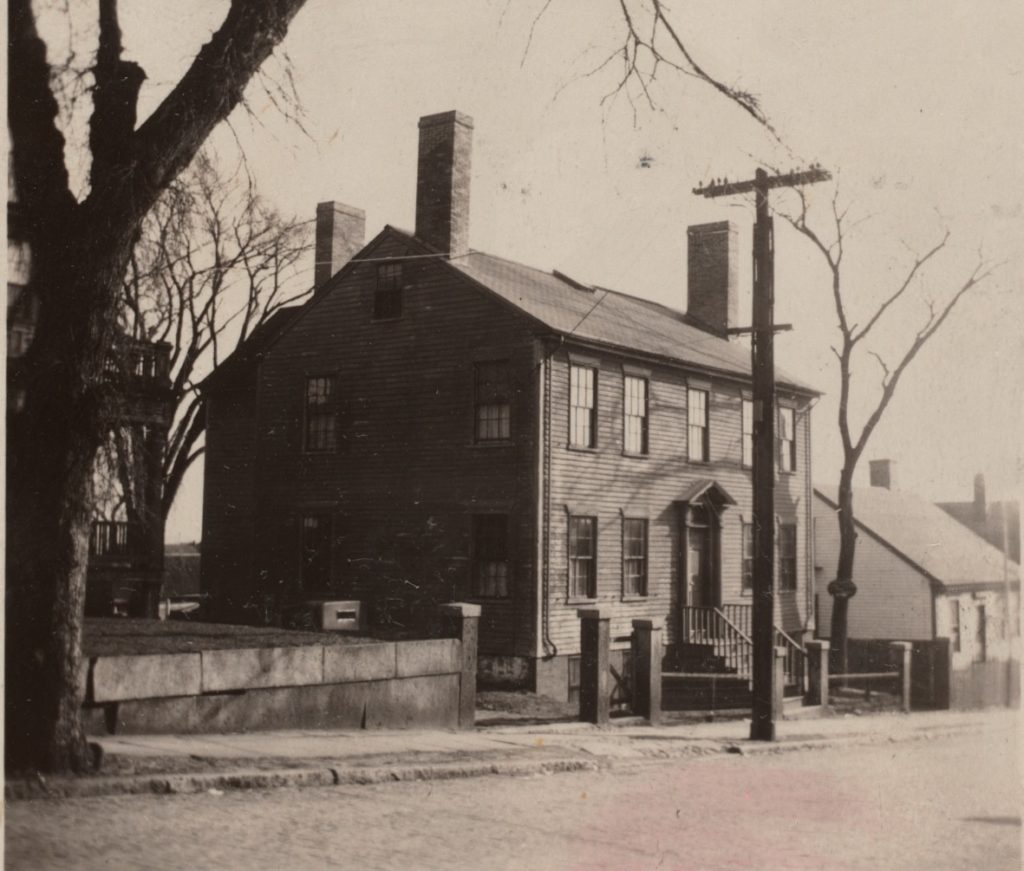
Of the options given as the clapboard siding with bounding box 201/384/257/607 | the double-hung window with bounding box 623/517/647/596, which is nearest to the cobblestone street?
the double-hung window with bounding box 623/517/647/596

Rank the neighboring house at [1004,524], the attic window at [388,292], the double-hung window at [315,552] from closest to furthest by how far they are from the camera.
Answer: the neighboring house at [1004,524] < the attic window at [388,292] < the double-hung window at [315,552]

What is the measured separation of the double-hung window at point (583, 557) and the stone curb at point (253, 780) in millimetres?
9049

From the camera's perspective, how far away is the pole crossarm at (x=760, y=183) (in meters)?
13.2

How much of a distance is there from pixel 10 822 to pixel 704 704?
1368cm

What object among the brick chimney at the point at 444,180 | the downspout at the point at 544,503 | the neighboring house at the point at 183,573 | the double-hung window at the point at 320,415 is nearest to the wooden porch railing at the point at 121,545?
the double-hung window at the point at 320,415

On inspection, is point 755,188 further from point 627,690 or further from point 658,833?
point 658,833

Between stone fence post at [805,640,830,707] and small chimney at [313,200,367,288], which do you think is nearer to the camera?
stone fence post at [805,640,830,707]

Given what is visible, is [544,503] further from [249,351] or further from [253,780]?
[253,780]

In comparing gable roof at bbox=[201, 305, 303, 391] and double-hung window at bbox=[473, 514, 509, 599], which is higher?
gable roof at bbox=[201, 305, 303, 391]

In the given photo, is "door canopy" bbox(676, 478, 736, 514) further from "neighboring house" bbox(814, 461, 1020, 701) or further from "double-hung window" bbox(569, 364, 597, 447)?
"neighboring house" bbox(814, 461, 1020, 701)

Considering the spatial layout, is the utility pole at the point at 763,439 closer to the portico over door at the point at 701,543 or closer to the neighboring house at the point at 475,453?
the neighboring house at the point at 475,453

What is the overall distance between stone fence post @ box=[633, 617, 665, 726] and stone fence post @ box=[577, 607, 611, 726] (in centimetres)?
96

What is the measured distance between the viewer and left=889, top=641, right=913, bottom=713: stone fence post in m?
19.6

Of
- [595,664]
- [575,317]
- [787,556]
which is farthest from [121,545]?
[787,556]
